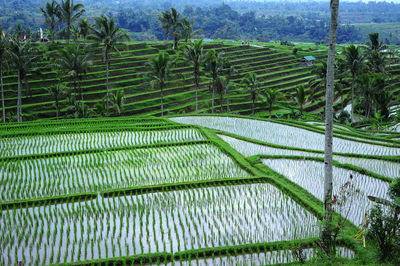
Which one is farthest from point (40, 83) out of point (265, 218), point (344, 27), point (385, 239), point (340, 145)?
point (344, 27)

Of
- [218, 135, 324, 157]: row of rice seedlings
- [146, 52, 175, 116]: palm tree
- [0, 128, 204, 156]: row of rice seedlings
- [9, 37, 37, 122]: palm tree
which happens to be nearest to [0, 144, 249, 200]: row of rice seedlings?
[0, 128, 204, 156]: row of rice seedlings

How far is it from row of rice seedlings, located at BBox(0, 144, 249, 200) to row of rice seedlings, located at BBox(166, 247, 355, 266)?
376 cm

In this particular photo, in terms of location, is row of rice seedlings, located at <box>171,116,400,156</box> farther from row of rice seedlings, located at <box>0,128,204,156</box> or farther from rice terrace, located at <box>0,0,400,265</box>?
row of rice seedlings, located at <box>0,128,204,156</box>

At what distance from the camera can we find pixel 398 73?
40.8 metres

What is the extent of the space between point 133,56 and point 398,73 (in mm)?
29074

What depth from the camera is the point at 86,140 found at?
13625 mm

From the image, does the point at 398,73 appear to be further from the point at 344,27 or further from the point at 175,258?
the point at 344,27

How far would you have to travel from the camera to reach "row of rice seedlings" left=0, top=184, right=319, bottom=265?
6590mm

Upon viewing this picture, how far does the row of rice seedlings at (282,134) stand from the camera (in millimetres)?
13953

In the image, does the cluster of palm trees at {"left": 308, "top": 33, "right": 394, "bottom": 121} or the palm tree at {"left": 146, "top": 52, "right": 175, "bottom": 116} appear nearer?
the palm tree at {"left": 146, "top": 52, "right": 175, "bottom": 116}

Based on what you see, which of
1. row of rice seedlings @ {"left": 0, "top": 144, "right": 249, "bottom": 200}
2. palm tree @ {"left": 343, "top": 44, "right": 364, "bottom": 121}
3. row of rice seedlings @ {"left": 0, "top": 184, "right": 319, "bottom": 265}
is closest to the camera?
row of rice seedlings @ {"left": 0, "top": 184, "right": 319, "bottom": 265}

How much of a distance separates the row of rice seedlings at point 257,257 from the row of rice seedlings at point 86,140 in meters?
7.52

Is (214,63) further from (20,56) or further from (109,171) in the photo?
(109,171)

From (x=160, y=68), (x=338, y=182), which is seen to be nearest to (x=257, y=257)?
(x=338, y=182)
